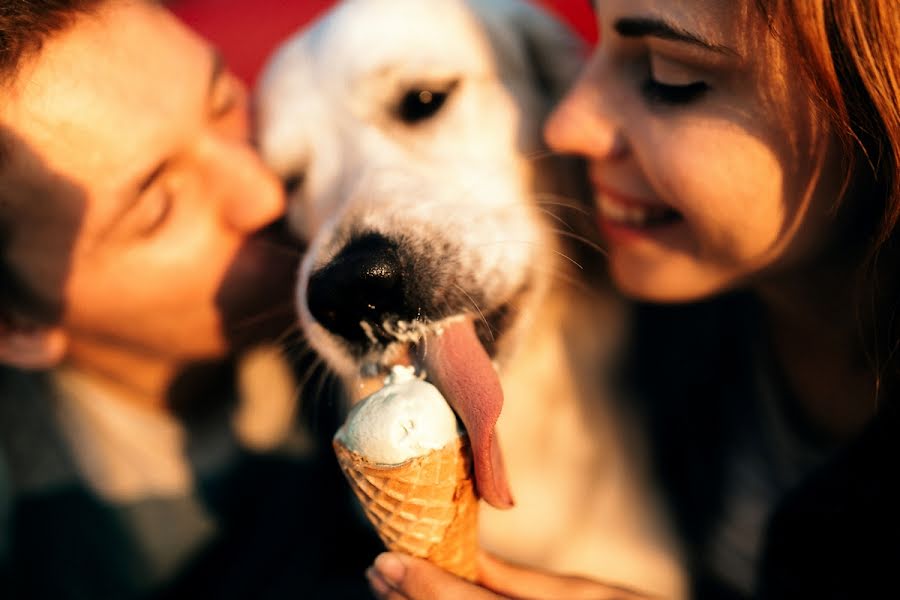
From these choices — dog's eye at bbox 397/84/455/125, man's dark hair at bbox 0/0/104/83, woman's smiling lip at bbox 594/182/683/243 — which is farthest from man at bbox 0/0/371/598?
woman's smiling lip at bbox 594/182/683/243

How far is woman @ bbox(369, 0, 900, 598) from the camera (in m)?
0.81

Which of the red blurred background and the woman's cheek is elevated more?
the red blurred background

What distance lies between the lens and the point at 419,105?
1.23 meters

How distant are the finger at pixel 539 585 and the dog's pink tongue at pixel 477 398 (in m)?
0.18

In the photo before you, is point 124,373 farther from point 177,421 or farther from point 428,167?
point 428,167

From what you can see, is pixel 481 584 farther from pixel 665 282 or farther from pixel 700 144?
pixel 700 144

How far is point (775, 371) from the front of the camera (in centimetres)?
137

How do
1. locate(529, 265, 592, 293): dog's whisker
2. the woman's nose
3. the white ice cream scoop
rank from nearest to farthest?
the white ice cream scoop < the woman's nose < locate(529, 265, 592, 293): dog's whisker

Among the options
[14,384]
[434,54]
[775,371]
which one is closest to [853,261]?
[775,371]

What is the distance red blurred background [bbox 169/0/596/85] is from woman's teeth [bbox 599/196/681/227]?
1.59 meters

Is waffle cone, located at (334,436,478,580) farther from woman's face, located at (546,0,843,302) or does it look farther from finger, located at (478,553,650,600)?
woman's face, located at (546,0,843,302)

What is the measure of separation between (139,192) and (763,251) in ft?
3.11

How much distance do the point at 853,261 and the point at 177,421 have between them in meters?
1.39

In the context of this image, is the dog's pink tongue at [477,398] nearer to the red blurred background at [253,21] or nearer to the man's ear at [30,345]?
the man's ear at [30,345]
